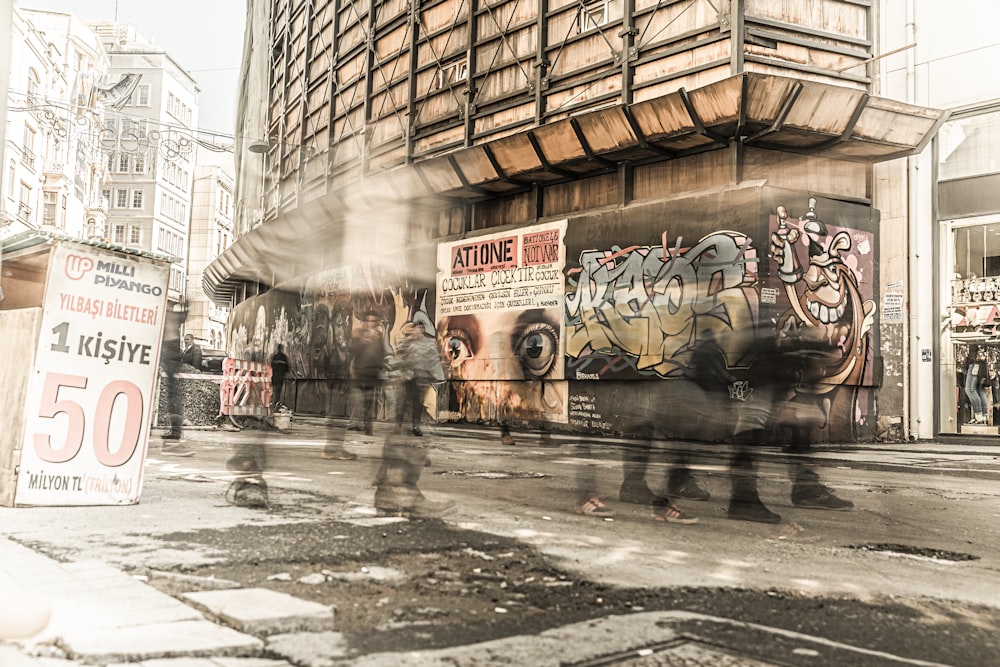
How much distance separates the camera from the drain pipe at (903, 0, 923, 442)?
17484 millimetres

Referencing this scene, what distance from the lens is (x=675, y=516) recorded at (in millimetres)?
6180

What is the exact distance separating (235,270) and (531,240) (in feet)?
59.2

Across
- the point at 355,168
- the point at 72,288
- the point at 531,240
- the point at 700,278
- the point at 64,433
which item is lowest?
the point at 64,433

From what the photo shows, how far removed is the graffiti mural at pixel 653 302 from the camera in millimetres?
14906

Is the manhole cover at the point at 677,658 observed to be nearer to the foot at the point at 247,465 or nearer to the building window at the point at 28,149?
the foot at the point at 247,465

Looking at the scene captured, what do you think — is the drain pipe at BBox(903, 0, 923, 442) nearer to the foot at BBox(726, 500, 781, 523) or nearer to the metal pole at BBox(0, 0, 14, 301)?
the foot at BBox(726, 500, 781, 523)

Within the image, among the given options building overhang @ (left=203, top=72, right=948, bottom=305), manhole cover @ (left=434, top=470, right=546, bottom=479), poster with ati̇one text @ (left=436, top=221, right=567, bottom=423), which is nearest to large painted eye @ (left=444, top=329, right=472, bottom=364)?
poster with ati̇one text @ (left=436, top=221, right=567, bottom=423)

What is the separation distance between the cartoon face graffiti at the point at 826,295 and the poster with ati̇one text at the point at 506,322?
4.53m

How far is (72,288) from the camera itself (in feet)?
18.9

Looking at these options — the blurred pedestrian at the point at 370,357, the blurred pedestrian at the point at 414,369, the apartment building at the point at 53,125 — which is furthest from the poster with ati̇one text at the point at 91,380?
the blurred pedestrian at the point at 370,357

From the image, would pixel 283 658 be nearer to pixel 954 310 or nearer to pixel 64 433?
pixel 64 433

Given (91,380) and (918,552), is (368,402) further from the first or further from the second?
(918,552)

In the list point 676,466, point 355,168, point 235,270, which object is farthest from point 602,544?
point 235,270

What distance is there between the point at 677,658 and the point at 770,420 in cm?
439
